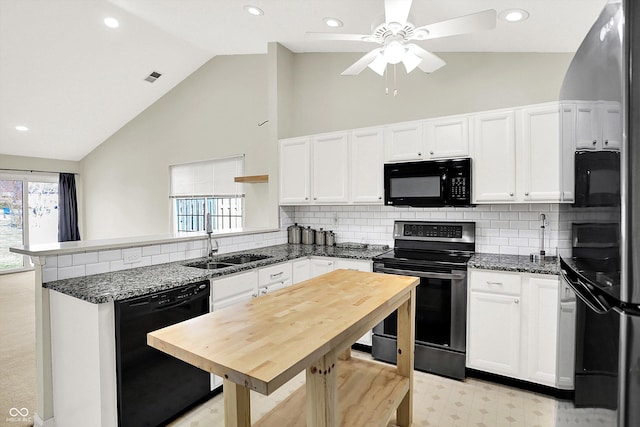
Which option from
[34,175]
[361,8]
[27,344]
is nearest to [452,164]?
[361,8]

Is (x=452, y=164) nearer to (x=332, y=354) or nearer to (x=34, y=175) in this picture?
(x=332, y=354)

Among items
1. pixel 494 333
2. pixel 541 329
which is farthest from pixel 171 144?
pixel 541 329

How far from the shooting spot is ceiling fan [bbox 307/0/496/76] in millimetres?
1902

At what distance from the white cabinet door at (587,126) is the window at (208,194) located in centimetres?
436

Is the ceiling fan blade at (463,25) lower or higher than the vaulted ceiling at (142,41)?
lower

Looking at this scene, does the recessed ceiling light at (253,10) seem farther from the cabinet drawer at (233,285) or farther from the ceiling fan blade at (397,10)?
the cabinet drawer at (233,285)

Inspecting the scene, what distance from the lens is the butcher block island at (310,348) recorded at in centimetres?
109

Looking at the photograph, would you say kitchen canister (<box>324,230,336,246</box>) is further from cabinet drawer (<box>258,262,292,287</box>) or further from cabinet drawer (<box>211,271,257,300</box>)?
cabinet drawer (<box>211,271,257,300</box>)

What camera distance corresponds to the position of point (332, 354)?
4.22ft

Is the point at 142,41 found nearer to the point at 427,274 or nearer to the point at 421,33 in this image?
the point at 421,33

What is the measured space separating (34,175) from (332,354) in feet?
27.8

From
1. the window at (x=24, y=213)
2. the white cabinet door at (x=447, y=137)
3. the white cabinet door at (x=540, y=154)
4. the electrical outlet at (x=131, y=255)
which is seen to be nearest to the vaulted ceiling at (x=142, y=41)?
the white cabinet door at (x=540, y=154)

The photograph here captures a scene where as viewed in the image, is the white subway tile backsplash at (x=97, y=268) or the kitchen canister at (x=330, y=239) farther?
the kitchen canister at (x=330, y=239)

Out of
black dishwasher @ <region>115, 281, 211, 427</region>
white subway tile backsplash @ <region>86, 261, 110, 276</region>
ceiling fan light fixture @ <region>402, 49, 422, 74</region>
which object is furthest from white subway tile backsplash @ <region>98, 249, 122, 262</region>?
ceiling fan light fixture @ <region>402, 49, 422, 74</region>
